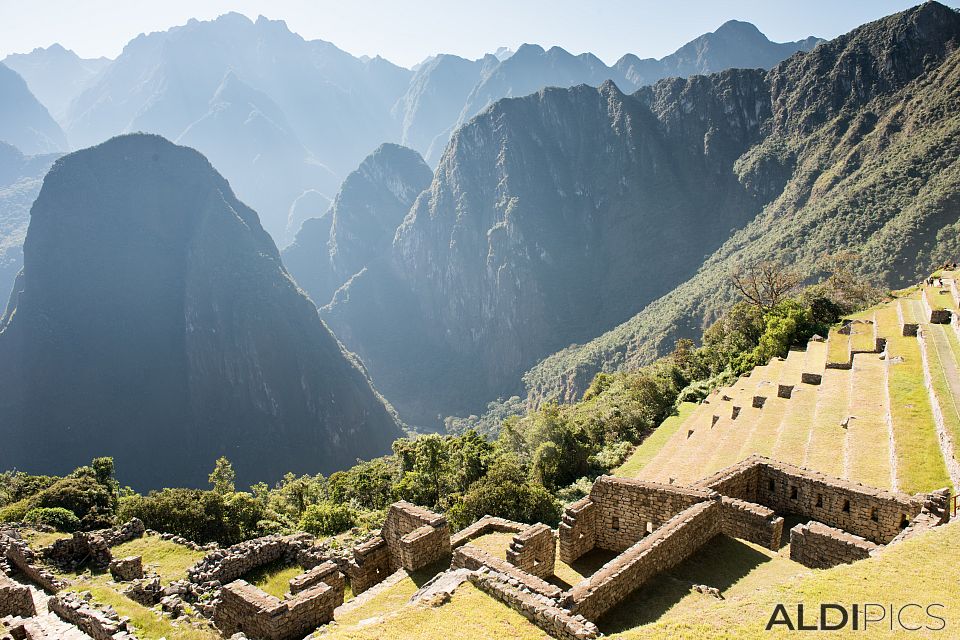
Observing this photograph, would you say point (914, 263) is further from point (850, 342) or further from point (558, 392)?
point (558, 392)

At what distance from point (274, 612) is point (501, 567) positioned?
4.07 metres

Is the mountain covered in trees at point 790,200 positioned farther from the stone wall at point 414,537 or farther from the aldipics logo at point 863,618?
the stone wall at point 414,537

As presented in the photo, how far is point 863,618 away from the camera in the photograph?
7.34m

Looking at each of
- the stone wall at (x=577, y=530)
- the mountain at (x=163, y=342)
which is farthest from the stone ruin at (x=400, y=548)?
the mountain at (x=163, y=342)

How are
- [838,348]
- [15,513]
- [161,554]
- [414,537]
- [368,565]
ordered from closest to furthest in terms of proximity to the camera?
[414,537]
[368,565]
[161,554]
[15,513]
[838,348]

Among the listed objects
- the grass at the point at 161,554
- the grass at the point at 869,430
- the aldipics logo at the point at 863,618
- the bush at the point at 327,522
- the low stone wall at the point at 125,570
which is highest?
the aldipics logo at the point at 863,618

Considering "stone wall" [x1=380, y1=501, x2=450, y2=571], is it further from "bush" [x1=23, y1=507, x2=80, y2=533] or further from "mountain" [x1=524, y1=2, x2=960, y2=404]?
"mountain" [x1=524, y1=2, x2=960, y2=404]

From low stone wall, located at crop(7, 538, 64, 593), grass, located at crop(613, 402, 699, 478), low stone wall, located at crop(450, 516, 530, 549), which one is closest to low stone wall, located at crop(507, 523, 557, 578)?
low stone wall, located at crop(450, 516, 530, 549)

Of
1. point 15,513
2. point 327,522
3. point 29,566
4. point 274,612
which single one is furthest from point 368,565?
point 15,513

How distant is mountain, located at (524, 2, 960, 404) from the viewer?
89.2m

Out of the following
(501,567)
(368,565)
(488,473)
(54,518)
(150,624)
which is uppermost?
(501,567)

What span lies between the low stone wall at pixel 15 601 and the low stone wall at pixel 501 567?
10.9 meters

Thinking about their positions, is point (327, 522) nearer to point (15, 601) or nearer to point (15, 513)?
point (15, 513)

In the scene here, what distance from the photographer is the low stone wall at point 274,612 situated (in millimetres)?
9609
